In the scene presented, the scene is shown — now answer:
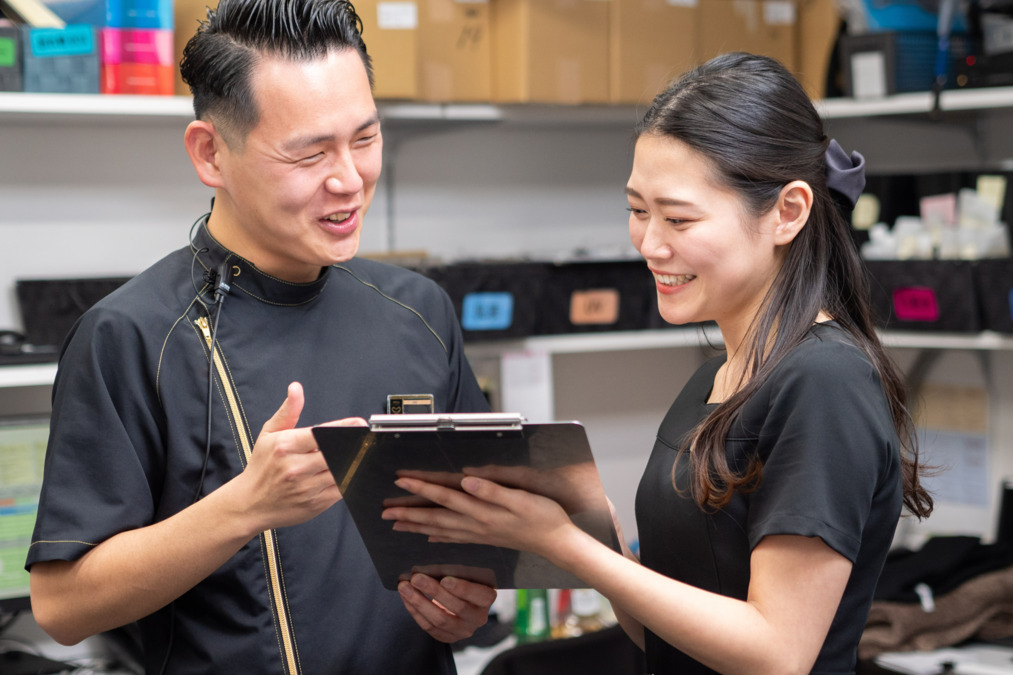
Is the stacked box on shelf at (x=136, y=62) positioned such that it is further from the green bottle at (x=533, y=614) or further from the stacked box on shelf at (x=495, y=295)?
the green bottle at (x=533, y=614)

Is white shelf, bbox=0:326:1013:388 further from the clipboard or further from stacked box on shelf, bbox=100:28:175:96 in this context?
the clipboard

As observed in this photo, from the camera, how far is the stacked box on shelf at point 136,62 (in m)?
1.94

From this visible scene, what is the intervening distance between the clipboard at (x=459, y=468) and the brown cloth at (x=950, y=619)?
139cm

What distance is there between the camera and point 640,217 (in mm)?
1221

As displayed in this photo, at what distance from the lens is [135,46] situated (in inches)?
76.7

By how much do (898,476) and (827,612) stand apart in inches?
7.0

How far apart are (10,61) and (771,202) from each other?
148 cm

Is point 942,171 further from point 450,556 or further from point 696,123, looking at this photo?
point 450,556

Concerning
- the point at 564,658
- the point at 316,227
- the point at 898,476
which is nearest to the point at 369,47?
the point at 316,227

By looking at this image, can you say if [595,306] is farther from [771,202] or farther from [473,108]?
[771,202]

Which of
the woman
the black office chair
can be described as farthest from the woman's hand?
the black office chair

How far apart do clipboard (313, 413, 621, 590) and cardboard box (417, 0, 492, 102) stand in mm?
1365

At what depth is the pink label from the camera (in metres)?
→ 2.33

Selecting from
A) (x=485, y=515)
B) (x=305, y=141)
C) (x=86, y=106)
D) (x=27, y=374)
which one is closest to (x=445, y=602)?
(x=485, y=515)
